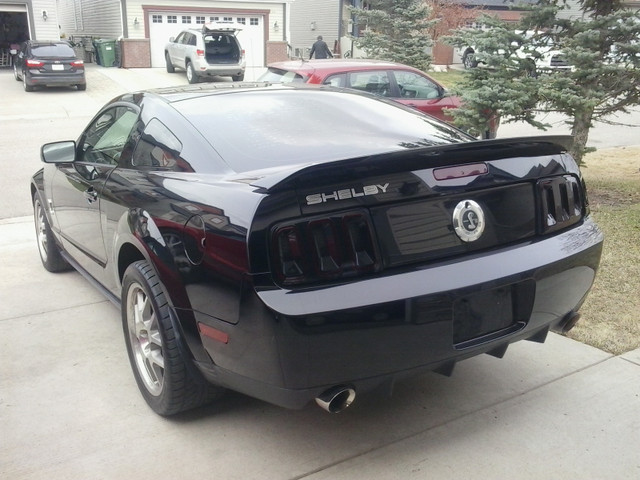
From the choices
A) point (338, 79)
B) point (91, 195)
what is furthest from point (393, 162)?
point (338, 79)

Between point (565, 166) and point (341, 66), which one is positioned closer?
point (565, 166)

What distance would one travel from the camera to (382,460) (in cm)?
300

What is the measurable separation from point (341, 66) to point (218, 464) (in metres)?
8.70

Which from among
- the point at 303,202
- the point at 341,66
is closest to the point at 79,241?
the point at 303,202

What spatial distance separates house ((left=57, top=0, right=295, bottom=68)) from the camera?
2750 centimetres

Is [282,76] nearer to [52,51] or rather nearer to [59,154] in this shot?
[59,154]

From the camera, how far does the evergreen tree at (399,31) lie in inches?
866

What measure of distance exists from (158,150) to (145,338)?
100 centimetres

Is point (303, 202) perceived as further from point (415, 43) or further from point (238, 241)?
point (415, 43)

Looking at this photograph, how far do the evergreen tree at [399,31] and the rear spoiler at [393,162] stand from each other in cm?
1973

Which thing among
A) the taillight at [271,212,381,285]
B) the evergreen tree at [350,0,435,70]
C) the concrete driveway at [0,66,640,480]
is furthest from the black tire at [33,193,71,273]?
the evergreen tree at [350,0,435,70]

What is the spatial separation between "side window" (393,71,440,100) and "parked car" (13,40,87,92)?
14398mm

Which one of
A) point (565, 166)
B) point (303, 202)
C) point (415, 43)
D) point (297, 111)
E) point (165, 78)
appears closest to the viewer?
point (303, 202)

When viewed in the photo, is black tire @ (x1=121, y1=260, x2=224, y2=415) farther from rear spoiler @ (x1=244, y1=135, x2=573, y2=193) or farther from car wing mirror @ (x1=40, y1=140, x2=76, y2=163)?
car wing mirror @ (x1=40, y1=140, x2=76, y2=163)
